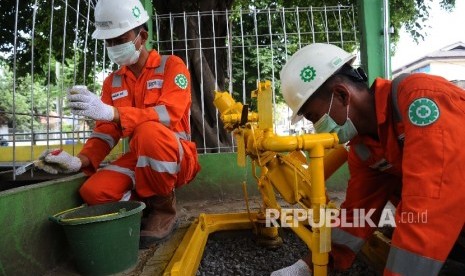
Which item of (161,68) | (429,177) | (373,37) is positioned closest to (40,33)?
(161,68)

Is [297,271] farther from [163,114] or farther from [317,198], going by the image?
[163,114]

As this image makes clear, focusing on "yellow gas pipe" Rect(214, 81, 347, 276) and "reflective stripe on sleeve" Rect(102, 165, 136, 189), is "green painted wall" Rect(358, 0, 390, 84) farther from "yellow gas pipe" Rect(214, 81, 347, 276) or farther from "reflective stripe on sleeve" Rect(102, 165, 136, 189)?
"reflective stripe on sleeve" Rect(102, 165, 136, 189)

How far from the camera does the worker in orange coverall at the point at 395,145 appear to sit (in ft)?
4.01

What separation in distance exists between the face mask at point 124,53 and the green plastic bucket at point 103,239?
3.53ft

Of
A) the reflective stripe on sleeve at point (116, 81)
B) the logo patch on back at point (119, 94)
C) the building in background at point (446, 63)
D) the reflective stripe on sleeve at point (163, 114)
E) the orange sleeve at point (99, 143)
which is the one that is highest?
the building in background at point (446, 63)

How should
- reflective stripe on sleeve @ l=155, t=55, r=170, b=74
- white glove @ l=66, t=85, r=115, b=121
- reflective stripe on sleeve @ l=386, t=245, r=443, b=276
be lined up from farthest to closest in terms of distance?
reflective stripe on sleeve @ l=155, t=55, r=170, b=74 < white glove @ l=66, t=85, r=115, b=121 < reflective stripe on sleeve @ l=386, t=245, r=443, b=276

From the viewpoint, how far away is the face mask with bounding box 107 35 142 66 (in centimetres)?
261

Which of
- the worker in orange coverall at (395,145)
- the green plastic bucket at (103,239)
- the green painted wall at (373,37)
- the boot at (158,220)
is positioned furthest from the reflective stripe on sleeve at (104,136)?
the green painted wall at (373,37)

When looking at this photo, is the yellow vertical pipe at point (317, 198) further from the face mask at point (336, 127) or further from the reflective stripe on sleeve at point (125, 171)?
the reflective stripe on sleeve at point (125, 171)

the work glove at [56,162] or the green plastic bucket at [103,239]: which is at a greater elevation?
the work glove at [56,162]

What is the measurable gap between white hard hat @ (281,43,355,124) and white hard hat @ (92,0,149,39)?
1.34 metres

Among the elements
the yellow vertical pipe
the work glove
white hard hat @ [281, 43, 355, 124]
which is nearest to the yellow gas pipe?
the yellow vertical pipe

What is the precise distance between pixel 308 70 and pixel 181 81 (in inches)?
47.3

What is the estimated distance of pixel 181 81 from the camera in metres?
2.67
